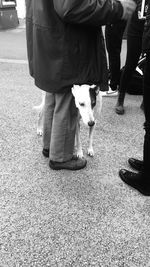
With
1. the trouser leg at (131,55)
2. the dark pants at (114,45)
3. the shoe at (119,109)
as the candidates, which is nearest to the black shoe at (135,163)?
the shoe at (119,109)

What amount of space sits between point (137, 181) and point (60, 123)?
2.23 feet

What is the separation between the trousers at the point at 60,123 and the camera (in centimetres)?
198

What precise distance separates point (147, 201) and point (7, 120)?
172 cm

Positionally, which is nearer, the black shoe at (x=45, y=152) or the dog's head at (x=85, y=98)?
the dog's head at (x=85, y=98)

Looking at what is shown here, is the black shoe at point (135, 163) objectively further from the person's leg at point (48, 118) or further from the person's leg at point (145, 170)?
the person's leg at point (48, 118)

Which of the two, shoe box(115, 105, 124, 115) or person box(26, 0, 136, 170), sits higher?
person box(26, 0, 136, 170)

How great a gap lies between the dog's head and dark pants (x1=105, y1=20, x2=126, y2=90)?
5.22 feet

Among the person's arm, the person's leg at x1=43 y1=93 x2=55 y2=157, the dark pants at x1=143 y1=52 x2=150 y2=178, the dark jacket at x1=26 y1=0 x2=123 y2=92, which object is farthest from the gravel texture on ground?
the person's arm

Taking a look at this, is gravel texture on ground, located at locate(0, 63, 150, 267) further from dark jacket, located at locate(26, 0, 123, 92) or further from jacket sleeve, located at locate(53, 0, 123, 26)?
jacket sleeve, located at locate(53, 0, 123, 26)

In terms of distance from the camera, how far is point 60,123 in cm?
202

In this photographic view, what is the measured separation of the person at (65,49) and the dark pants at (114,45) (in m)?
1.51

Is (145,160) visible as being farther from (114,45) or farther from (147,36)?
(114,45)

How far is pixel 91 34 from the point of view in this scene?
1.80 m

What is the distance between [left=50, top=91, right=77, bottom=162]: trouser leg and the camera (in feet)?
6.47
